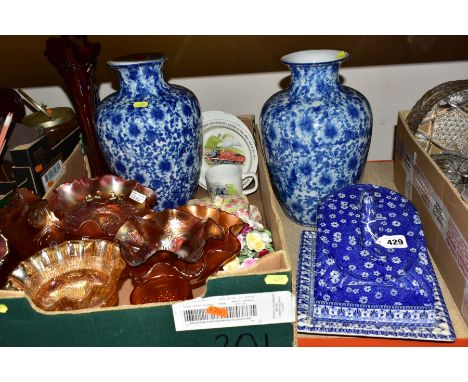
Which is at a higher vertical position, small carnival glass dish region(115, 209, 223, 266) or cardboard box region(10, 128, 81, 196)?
cardboard box region(10, 128, 81, 196)

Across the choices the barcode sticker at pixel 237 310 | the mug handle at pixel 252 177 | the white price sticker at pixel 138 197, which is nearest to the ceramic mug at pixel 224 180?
the mug handle at pixel 252 177

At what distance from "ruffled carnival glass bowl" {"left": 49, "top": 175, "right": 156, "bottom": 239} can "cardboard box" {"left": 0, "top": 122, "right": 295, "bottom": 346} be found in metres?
0.22

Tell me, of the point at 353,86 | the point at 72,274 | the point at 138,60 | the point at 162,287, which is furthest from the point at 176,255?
the point at 353,86

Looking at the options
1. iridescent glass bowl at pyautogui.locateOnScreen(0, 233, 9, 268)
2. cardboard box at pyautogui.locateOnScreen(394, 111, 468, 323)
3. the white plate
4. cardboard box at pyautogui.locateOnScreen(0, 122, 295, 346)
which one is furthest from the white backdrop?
cardboard box at pyautogui.locateOnScreen(0, 122, 295, 346)

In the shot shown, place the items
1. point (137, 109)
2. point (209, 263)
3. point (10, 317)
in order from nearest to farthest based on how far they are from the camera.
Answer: point (10, 317), point (209, 263), point (137, 109)

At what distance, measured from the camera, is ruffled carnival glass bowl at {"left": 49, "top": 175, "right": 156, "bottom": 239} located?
0.80 metres

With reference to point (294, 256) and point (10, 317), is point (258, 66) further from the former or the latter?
point (10, 317)

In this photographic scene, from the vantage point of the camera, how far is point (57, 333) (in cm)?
59

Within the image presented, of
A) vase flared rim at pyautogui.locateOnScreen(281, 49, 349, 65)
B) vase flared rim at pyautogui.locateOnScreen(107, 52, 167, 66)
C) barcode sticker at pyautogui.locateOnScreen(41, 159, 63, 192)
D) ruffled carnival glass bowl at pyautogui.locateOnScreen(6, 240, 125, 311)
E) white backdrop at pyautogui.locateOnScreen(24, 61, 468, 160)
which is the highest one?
vase flared rim at pyautogui.locateOnScreen(107, 52, 167, 66)

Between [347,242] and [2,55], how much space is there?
37.4 inches

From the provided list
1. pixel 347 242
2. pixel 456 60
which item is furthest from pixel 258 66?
pixel 347 242

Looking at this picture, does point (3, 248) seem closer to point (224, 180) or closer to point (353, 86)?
point (224, 180)

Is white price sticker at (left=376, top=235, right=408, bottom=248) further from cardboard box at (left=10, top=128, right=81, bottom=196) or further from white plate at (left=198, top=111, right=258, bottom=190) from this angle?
cardboard box at (left=10, top=128, right=81, bottom=196)

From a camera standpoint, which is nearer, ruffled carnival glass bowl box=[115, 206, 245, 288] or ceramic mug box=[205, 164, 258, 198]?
ruffled carnival glass bowl box=[115, 206, 245, 288]
